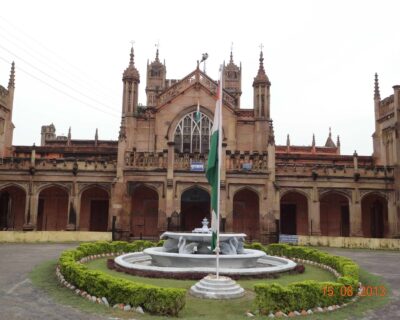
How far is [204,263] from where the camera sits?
15188mm

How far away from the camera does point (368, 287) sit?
13422mm

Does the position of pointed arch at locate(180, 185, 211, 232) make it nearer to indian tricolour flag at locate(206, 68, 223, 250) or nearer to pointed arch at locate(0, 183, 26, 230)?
pointed arch at locate(0, 183, 26, 230)

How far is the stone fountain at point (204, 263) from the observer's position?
11414 millimetres

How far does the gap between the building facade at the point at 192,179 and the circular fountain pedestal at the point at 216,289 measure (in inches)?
749

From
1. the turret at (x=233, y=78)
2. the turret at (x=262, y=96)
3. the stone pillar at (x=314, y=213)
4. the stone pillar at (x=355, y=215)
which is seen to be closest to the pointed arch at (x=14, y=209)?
the turret at (x=262, y=96)

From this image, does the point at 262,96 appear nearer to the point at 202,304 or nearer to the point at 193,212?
the point at 193,212

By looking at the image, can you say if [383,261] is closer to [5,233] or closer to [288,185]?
[288,185]

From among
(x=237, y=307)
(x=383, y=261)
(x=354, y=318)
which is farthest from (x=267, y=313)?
(x=383, y=261)

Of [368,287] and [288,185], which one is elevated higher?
[288,185]

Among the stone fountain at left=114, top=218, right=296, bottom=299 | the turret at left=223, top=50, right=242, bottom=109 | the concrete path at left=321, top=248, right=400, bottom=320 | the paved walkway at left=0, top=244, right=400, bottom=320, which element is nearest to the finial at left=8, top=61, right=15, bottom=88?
the paved walkway at left=0, top=244, right=400, bottom=320

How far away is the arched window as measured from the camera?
3809cm

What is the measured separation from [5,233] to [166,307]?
23.6m
